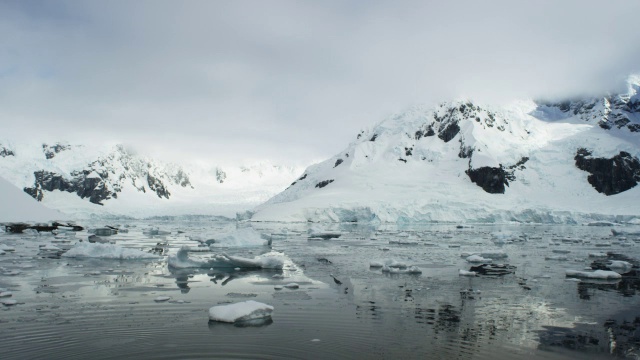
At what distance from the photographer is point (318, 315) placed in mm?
9086

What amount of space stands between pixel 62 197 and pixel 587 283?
16673cm

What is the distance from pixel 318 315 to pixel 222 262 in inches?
300

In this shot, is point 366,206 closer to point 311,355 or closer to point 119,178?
point 311,355

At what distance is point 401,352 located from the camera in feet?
22.0

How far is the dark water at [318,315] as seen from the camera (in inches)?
268

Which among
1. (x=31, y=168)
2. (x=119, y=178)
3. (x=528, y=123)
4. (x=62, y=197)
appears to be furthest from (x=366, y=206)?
(x=119, y=178)

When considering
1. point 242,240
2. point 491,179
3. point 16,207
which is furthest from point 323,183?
point 242,240

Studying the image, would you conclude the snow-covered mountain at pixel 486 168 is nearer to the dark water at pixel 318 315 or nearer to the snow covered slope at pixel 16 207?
the snow covered slope at pixel 16 207

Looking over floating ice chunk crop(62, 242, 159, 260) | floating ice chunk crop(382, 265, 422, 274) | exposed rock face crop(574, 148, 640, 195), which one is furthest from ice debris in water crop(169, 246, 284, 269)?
exposed rock face crop(574, 148, 640, 195)

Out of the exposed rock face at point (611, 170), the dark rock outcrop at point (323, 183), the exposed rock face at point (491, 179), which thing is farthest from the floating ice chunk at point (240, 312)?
the exposed rock face at point (611, 170)

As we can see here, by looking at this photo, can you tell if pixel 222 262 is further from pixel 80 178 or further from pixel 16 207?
pixel 80 178

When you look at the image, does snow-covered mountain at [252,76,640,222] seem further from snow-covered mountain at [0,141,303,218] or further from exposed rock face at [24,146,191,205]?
exposed rock face at [24,146,191,205]

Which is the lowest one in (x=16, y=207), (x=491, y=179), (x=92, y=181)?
(x=16, y=207)

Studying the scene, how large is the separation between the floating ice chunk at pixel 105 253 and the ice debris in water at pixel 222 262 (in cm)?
275
